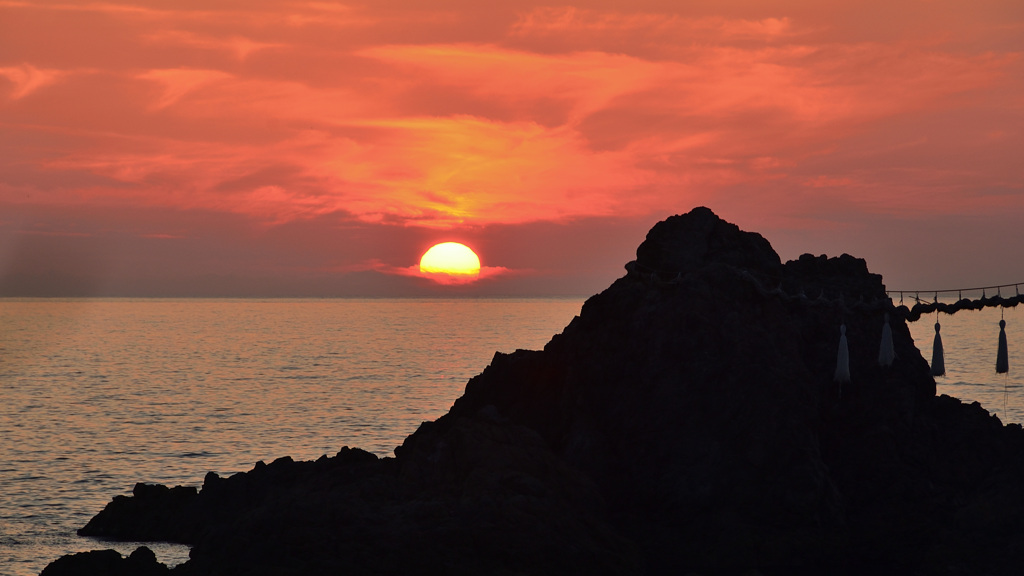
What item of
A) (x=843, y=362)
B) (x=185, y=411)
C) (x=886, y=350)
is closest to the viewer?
(x=886, y=350)

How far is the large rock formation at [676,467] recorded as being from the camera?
95.6 ft

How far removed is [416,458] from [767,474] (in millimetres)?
12022

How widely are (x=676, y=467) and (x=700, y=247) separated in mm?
10642

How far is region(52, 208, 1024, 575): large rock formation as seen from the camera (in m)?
29.1

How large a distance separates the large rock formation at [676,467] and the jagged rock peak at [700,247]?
0.31 ft

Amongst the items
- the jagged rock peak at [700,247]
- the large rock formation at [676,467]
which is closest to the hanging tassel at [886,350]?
the large rock formation at [676,467]

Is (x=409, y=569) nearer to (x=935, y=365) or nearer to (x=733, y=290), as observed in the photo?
(x=733, y=290)

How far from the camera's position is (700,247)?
4141cm

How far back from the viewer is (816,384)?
37844mm

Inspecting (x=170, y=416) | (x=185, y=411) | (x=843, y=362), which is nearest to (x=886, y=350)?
(x=843, y=362)

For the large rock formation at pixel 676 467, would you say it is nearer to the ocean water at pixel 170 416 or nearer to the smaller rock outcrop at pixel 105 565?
the smaller rock outcrop at pixel 105 565

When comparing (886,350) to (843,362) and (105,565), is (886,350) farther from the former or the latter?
(105,565)

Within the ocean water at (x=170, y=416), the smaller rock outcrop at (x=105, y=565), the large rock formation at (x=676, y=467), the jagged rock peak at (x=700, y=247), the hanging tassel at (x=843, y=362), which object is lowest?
the ocean water at (x=170, y=416)

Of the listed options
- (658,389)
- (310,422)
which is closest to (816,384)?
(658,389)
